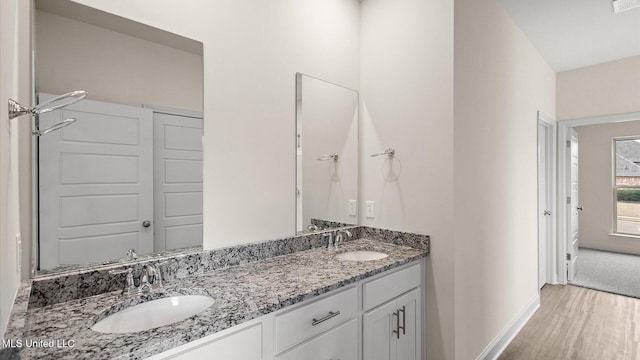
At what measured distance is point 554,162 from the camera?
3.94m

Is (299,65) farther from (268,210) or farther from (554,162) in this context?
(554,162)

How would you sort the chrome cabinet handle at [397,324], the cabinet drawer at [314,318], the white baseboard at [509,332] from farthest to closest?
1. the white baseboard at [509,332]
2. the chrome cabinet handle at [397,324]
3. the cabinet drawer at [314,318]

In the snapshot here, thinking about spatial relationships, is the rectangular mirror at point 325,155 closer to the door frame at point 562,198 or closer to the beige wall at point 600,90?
the door frame at point 562,198

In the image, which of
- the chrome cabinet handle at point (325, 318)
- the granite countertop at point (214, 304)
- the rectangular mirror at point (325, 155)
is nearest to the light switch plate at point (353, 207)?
the rectangular mirror at point (325, 155)

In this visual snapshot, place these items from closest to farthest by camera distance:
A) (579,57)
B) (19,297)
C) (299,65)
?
(19,297) < (299,65) < (579,57)

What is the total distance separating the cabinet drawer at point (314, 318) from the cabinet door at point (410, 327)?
442 millimetres

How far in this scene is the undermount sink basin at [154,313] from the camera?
3.58ft

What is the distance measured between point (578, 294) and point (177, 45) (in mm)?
4631

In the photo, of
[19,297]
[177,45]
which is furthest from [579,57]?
[19,297]

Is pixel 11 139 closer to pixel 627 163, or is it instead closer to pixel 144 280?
pixel 144 280

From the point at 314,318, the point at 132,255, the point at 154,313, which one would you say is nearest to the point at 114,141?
the point at 132,255

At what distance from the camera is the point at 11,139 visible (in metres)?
0.90

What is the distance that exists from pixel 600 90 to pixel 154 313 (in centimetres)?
493

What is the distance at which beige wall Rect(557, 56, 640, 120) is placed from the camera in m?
3.54
